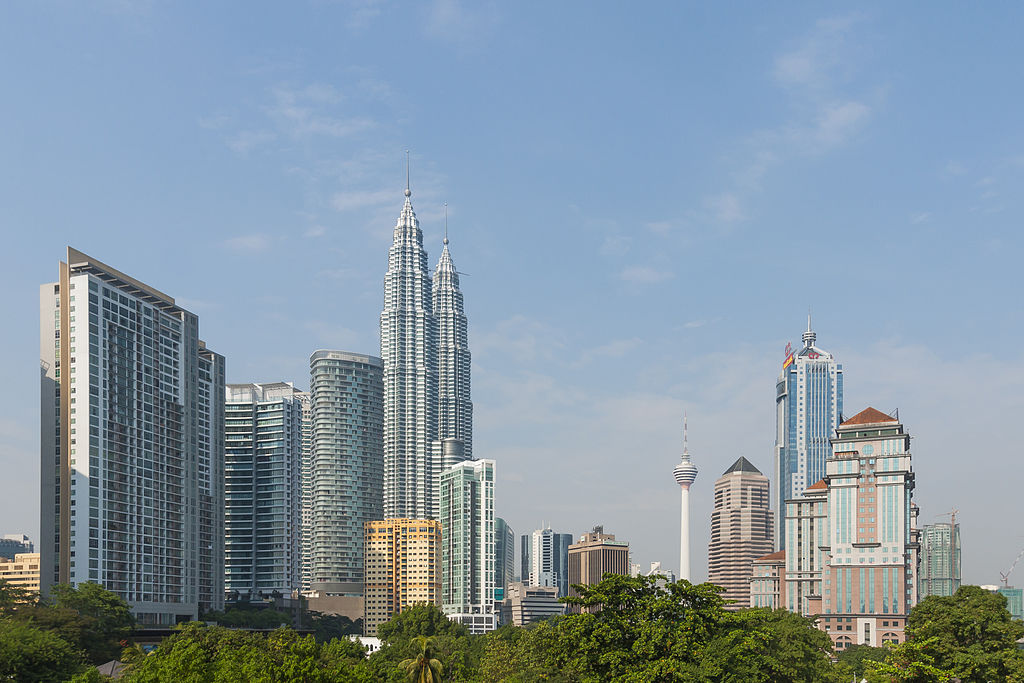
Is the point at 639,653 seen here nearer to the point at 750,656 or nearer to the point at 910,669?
the point at 750,656

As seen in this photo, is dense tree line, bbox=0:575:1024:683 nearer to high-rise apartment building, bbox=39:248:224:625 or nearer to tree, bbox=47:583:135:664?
tree, bbox=47:583:135:664

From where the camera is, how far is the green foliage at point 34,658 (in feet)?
284

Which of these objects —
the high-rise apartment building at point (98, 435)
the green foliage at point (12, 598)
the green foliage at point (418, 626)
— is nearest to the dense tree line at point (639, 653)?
A: the green foliage at point (12, 598)

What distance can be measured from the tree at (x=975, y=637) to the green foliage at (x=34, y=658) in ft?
222

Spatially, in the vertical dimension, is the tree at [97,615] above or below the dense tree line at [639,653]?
below

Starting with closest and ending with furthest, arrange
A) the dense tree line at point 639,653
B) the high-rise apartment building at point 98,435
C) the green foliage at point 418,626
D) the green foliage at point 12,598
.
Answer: the dense tree line at point 639,653
the green foliage at point 12,598
the green foliage at point 418,626
the high-rise apartment building at point 98,435

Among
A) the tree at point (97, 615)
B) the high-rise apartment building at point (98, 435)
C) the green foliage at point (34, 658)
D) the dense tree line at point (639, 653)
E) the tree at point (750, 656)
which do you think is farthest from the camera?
the high-rise apartment building at point (98, 435)

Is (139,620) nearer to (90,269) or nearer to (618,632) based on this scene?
(90,269)

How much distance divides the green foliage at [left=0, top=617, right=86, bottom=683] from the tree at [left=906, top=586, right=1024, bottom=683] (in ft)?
222

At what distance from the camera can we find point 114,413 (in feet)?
601

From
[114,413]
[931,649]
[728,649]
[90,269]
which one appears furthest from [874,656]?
[90,269]

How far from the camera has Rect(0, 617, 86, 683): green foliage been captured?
284ft

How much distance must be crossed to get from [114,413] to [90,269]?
23.9m

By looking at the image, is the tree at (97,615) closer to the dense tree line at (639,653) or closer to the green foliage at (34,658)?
the dense tree line at (639,653)
